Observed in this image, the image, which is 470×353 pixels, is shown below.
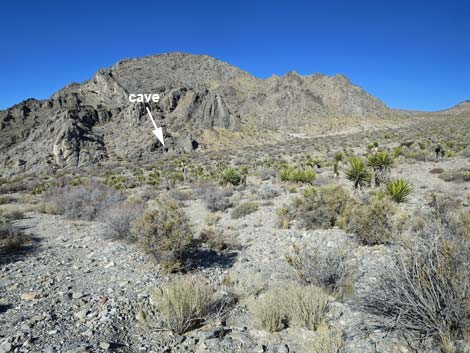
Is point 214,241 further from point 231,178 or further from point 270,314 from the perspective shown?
point 231,178

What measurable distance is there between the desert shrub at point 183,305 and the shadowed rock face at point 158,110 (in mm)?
35226

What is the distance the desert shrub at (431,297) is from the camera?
301 centimetres

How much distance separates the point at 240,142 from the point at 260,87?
30.7 meters

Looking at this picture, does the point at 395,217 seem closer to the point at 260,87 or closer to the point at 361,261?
the point at 361,261

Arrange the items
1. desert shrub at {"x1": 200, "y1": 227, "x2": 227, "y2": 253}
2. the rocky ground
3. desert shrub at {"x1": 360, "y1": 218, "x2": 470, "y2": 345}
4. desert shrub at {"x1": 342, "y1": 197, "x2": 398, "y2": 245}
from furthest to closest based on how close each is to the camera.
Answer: desert shrub at {"x1": 200, "y1": 227, "x2": 227, "y2": 253} → desert shrub at {"x1": 342, "y1": 197, "x2": 398, "y2": 245} → the rocky ground → desert shrub at {"x1": 360, "y1": 218, "x2": 470, "y2": 345}

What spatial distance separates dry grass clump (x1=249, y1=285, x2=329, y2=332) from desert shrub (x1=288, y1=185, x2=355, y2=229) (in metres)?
4.43

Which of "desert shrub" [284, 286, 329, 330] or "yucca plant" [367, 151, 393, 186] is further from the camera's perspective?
"yucca plant" [367, 151, 393, 186]

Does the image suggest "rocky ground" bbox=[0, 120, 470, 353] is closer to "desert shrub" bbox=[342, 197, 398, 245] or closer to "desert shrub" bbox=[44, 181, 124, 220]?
"desert shrub" bbox=[342, 197, 398, 245]

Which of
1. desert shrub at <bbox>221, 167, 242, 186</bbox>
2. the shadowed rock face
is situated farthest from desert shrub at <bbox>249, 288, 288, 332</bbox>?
the shadowed rock face

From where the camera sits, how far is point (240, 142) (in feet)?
156

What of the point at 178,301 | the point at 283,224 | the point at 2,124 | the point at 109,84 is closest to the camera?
the point at 178,301

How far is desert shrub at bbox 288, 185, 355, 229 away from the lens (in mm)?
8266

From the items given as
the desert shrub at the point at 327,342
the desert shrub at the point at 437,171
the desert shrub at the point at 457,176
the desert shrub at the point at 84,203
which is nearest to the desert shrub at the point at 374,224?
the desert shrub at the point at 327,342

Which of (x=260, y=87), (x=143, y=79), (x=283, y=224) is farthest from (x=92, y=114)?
(x=283, y=224)
